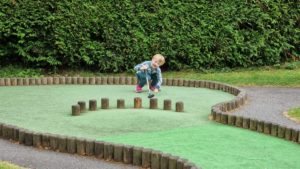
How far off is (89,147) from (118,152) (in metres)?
0.43

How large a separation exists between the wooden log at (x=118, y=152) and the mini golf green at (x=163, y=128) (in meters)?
0.55

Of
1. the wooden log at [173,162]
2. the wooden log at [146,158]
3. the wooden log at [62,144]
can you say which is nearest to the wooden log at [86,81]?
the wooden log at [62,144]

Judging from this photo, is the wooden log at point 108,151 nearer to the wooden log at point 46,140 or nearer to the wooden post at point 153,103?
the wooden log at point 46,140

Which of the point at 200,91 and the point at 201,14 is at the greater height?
the point at 201,14

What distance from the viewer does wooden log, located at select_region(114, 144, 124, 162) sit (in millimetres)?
7098

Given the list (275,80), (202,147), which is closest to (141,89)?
(275,80)

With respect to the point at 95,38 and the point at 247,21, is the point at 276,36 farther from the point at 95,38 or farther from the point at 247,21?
the point at 95,38

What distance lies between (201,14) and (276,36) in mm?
2248

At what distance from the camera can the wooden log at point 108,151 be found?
7.18 meters

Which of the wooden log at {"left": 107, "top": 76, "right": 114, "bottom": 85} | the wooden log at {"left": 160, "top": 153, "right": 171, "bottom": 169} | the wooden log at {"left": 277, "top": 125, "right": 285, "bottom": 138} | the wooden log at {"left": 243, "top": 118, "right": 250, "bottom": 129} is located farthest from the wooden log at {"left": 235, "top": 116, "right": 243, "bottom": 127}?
the wooden log at {"left": 107, "top": 76, "right": 114, "bottom": 85}

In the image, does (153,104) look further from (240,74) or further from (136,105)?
(240,74)

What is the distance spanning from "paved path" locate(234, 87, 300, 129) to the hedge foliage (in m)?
2.95

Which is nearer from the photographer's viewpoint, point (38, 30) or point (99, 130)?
point (99, 130)

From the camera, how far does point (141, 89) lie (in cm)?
1295
